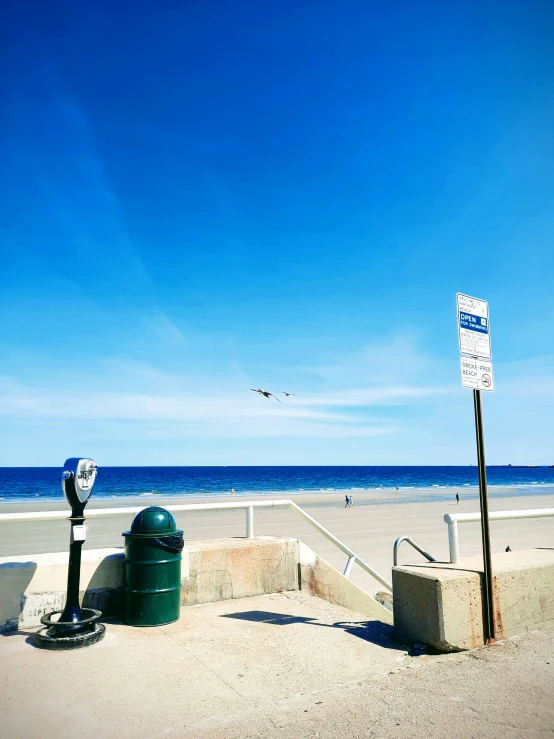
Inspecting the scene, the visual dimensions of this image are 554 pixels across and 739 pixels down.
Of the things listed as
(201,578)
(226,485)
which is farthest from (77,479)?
(226,485)

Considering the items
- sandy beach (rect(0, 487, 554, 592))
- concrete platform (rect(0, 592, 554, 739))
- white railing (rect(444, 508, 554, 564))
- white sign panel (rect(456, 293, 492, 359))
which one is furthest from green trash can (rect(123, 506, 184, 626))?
sandy beach (rect(0, 487, 554, 592))

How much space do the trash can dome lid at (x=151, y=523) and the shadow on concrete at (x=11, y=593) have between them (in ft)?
3.35

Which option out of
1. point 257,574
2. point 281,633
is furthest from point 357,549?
point 281,633

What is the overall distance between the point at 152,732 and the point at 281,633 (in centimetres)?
186

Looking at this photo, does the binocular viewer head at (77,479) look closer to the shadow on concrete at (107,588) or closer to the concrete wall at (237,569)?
the shadow on concrete at (107,588)

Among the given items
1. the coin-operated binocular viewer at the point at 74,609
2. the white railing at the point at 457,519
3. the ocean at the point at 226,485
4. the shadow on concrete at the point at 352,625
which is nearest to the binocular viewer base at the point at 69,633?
the coin-operated binocular viewer at the point at 74,609

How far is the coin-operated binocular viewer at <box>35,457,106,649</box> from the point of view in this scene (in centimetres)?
429

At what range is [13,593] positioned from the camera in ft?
15.4

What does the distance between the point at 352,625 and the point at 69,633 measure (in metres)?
2.52

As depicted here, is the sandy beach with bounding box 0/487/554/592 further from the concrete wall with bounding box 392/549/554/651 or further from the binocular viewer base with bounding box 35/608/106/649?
the binocular viewer base with bounding box 35/608/106/649

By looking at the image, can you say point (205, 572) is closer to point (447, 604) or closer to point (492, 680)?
point (447, 604)

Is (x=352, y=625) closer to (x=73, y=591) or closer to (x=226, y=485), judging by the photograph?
(x=73, y=591)

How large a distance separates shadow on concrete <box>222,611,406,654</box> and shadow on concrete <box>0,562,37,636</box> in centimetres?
187

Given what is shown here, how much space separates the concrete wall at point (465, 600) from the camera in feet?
13.7
